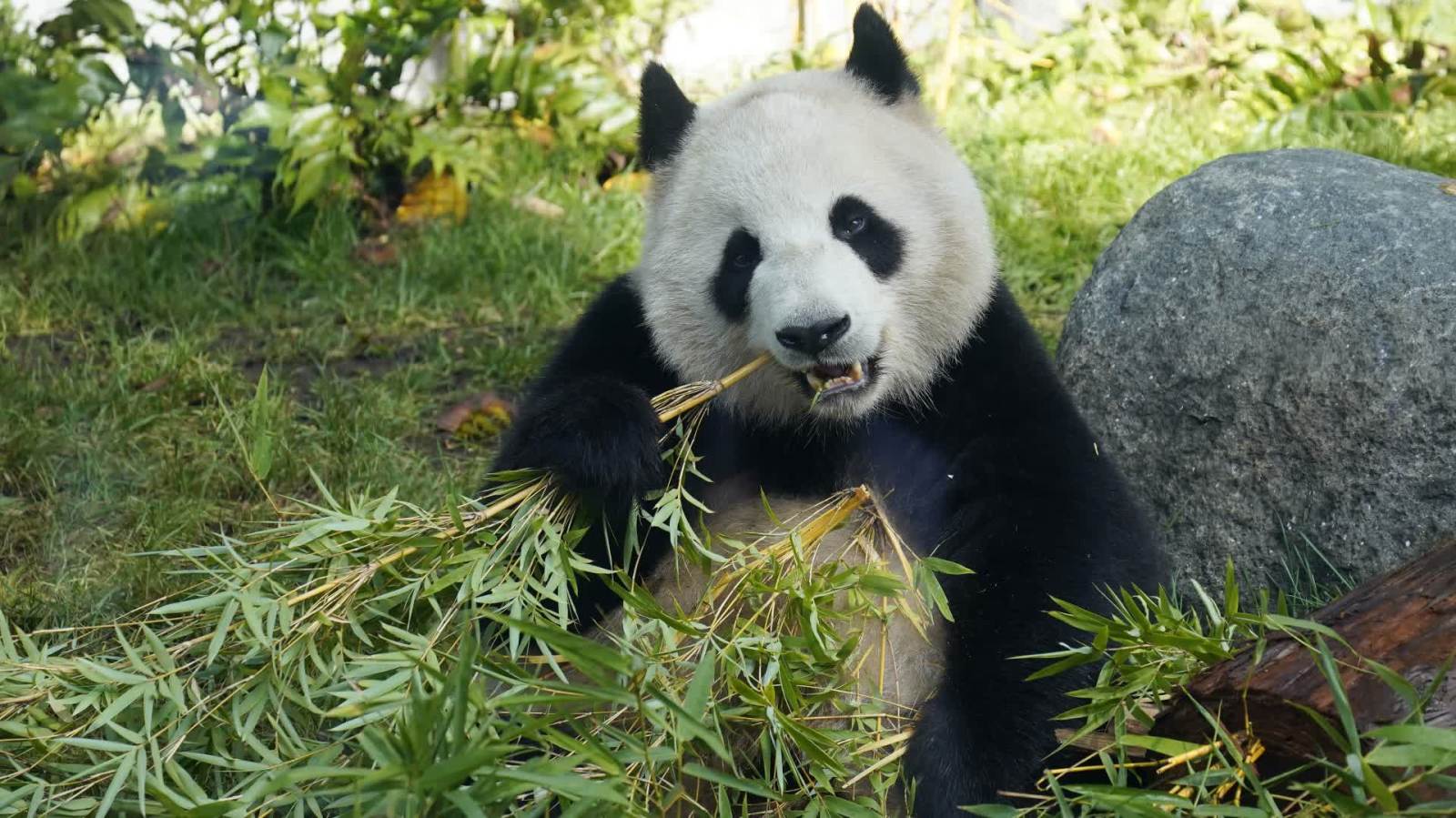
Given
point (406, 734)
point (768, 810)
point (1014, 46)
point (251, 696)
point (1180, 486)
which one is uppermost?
point (406, 734)

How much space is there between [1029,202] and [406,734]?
5534 mm

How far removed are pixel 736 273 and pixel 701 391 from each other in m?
0.32

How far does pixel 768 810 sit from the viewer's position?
2.81 meters


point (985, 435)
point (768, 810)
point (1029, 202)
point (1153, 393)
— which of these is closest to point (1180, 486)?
point (1153, 393)

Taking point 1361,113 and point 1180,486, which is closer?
point 1180,486

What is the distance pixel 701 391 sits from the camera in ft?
11.2

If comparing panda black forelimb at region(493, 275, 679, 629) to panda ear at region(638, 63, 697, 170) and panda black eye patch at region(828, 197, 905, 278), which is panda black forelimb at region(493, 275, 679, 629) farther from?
panda black eye patch at region(828, 197, 905, 278)

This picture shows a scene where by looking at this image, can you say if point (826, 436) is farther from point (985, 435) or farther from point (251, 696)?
point (251, 696)

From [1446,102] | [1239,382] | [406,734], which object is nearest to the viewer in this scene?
[406,734]

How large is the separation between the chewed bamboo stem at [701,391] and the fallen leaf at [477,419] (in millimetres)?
2012

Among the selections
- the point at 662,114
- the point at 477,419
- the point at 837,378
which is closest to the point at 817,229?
the point at 837,378

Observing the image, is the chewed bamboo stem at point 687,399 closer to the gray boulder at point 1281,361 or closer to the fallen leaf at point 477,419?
the gray boulder at point 1281,361

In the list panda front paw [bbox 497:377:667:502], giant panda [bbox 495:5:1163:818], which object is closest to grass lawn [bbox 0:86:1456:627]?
panda front paw [bbox 497:377:667:502]

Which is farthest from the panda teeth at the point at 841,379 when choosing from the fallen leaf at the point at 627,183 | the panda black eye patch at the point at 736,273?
the fallen leaf at the point at 627,183
